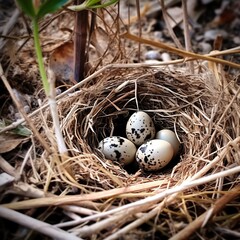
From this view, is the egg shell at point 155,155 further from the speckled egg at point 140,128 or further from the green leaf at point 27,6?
the green leaf at point 27,6

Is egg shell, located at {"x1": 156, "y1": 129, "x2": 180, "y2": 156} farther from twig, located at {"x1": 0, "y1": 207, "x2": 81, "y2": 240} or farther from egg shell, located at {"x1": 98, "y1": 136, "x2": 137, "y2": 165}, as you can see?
twig, located at {"x1": 0, "y1": 207, "x2": 81, "y2": 240}

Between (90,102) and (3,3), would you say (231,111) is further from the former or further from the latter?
(3,3)

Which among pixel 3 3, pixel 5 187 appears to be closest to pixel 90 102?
pixel 5 187

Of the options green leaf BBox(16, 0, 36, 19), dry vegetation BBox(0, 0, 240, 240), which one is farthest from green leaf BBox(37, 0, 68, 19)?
dry vegetation BBox(0, 0, 240, 240)

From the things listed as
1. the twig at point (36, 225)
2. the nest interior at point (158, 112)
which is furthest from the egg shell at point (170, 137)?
the twig at point (36, 225)

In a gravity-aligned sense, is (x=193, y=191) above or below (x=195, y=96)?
below

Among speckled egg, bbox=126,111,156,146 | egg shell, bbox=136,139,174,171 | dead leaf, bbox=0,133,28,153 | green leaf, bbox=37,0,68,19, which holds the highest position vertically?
green leaf, bbox=37,0,68,19
